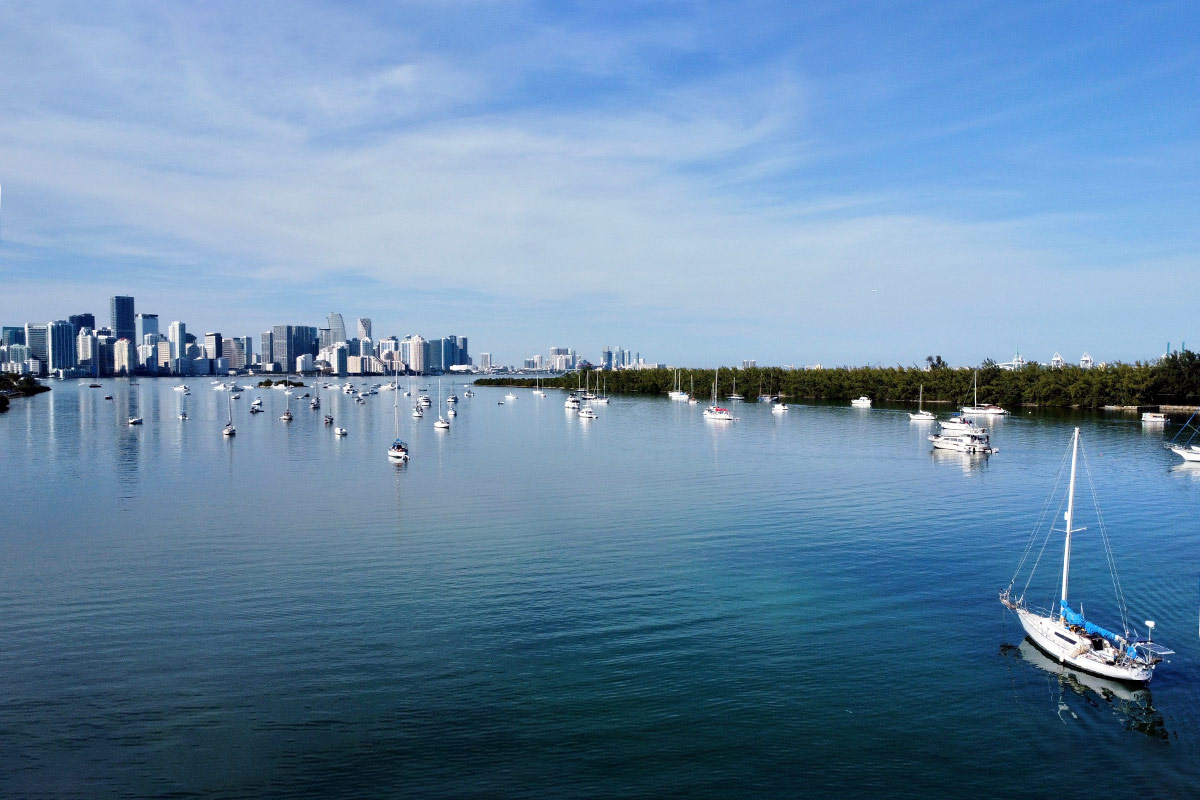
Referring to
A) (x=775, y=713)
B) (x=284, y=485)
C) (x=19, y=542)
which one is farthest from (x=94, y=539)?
(x=775, y=713)

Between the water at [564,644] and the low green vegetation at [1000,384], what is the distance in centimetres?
9334

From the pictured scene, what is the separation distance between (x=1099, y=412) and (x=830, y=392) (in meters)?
57.0

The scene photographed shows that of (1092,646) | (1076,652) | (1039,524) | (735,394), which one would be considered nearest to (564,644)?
(1076,652)

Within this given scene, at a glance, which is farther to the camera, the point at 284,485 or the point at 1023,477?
the point at 1023,477

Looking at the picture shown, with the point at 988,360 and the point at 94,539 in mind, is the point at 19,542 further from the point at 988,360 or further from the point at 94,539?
the point at 988,360

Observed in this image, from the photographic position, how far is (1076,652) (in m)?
23.2

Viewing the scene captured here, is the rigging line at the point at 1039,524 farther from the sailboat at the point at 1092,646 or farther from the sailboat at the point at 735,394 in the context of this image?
the sailboat at the point at 735,394

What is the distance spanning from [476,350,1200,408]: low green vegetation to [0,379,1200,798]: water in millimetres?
93345

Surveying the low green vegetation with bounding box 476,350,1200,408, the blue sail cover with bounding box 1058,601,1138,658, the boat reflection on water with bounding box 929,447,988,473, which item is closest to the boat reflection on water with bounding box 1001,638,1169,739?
the blue sail cover with bounding box 1058,601,1138,658

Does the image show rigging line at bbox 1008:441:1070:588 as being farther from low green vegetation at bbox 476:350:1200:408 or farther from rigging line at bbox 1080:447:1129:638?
low green vegetation at bbox 476:350:1200:408

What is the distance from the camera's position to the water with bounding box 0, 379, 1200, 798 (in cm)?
1805

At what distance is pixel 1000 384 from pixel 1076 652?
450 ft

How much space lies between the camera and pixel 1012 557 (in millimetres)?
35594

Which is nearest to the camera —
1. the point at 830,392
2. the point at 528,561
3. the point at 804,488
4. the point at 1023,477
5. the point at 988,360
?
the point at 528,561
